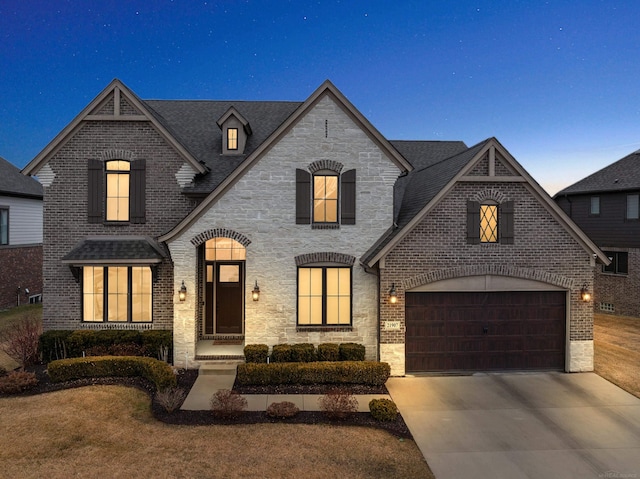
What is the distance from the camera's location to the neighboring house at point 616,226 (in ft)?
73.0

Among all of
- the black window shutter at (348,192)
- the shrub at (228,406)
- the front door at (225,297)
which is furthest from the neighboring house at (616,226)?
the shrub at (228,406)

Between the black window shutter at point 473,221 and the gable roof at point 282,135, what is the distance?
255 cm

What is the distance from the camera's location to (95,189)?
1405 cm

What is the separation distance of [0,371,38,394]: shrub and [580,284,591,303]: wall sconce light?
16.5 m

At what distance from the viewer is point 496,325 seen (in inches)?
509

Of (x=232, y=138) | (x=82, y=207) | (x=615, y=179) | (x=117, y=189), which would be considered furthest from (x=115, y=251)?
(x=615, y=179)

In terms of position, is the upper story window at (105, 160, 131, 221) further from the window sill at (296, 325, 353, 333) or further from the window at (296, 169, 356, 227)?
the window sill at (296, 325, 353, 333)

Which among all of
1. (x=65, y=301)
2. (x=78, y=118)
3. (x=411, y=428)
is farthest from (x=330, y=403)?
(x=78, y=118)

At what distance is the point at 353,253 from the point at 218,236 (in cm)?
446

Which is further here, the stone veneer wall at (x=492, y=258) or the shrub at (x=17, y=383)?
the stone veneer wall at (x=492, y=258)

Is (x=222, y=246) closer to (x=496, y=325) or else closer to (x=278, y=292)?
(x=278, y=292)

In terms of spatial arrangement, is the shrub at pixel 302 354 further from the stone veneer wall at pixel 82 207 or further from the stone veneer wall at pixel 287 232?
the stone veneer wall at pixel 82 207

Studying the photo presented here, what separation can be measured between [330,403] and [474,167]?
839 cm

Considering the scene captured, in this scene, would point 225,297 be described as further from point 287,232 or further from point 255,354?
point 287,232
